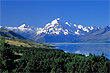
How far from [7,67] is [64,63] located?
3839 centimetres

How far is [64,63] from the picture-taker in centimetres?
10900

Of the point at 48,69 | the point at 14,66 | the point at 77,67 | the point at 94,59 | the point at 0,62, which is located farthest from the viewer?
the point at 94,59

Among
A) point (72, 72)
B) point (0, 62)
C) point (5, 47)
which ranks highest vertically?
point (5, 47)

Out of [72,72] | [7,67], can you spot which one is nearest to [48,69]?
[72,72]

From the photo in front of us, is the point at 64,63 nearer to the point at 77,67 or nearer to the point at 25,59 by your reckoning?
the point at 77,67

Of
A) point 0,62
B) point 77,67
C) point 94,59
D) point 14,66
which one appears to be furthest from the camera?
point 94,59

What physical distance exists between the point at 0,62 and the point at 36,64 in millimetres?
28174

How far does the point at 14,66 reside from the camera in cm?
9100

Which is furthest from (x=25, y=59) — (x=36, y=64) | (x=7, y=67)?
(x=7, y=67)

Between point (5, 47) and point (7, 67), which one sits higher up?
point (5, 47)

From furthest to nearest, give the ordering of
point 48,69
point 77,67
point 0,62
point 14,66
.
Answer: point 48,69 → point 77,67 → point 14,66 → point 0,62

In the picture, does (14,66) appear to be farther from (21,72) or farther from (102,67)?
(102,67)

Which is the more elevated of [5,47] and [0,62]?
[5,47]

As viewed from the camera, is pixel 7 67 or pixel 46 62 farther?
pixel 46 62
